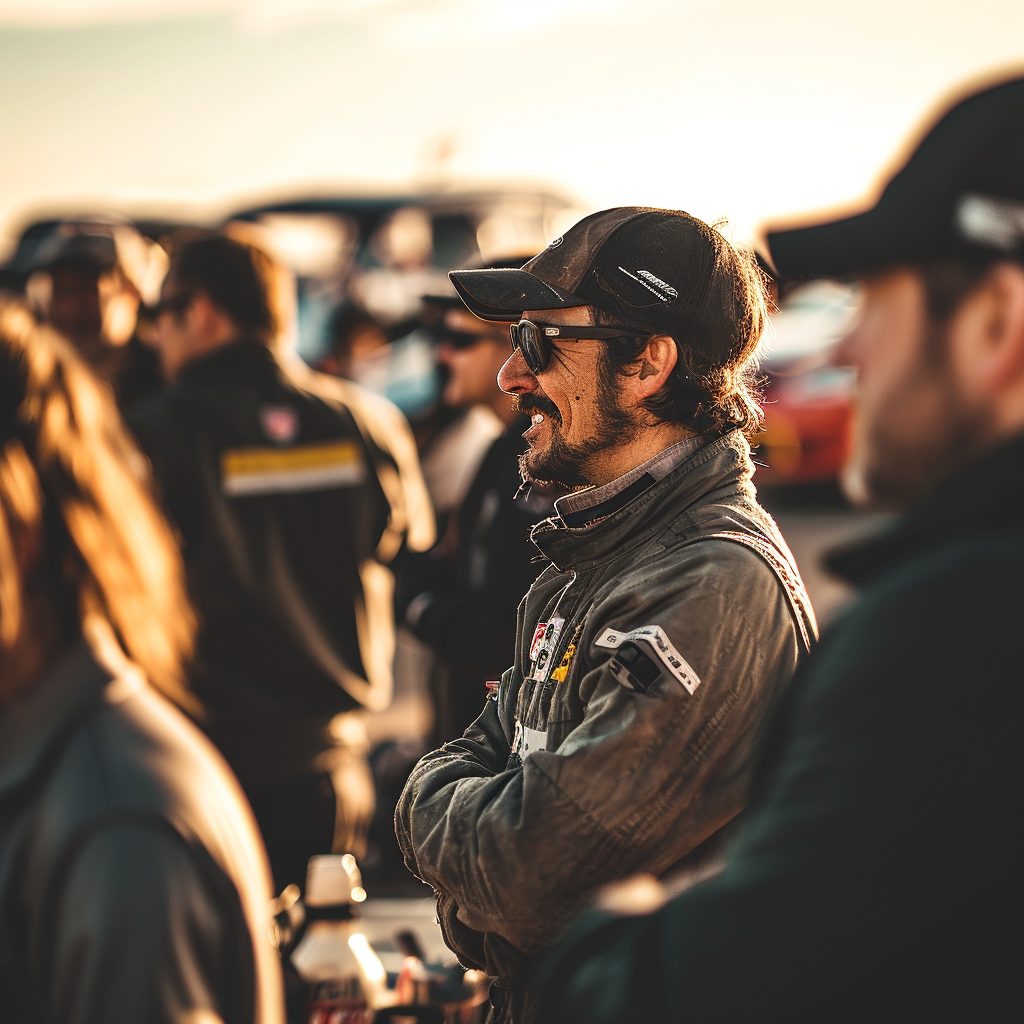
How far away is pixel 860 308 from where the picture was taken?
1.38 metres

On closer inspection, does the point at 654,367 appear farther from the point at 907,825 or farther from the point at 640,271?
the point at 907,825

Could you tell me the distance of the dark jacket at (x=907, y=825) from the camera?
1088 mm

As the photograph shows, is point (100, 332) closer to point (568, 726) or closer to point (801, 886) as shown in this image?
point (568, 726)

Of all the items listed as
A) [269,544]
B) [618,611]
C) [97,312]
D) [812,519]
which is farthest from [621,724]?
[812,519]

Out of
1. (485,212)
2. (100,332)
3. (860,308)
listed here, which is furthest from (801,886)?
(485,212)

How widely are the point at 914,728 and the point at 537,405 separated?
1346 millimetres

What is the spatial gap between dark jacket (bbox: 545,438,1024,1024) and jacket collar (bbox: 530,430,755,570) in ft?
3.17

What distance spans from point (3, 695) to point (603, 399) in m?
1.16

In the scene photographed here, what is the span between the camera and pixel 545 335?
226 cm

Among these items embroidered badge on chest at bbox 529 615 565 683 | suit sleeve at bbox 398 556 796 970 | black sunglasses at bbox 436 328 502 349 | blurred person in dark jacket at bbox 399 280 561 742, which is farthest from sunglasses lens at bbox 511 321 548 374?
black sunglasses at bbox 436 328 502 349

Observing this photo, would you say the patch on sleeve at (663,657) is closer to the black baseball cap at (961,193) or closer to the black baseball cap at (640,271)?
the black baseball cap at (640,271)

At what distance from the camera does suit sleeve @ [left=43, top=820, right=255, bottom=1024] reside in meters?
1.28

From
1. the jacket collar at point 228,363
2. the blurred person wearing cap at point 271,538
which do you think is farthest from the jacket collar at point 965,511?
the jacket collar at point 228,363

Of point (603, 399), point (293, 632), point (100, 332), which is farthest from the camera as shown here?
point (100, 332)
